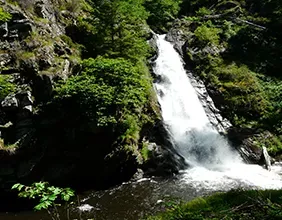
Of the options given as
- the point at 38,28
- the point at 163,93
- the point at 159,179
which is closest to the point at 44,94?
the point at 38,28

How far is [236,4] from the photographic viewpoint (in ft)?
98.2

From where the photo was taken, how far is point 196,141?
52.4 ft

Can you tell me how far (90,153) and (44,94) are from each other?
123 inches

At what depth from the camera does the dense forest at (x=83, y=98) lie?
1203 centimetres

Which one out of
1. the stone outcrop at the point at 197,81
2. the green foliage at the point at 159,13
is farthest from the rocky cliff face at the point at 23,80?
the green foliage at the point at 159,13

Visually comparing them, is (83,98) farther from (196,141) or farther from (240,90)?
(240,90)

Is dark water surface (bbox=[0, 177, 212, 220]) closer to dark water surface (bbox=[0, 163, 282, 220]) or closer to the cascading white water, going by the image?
dark water surface (bbox=[0, 163, 282, 220])

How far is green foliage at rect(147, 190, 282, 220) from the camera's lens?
4.04m

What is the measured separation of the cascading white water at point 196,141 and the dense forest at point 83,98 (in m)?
1.26

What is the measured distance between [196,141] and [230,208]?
1158 cm

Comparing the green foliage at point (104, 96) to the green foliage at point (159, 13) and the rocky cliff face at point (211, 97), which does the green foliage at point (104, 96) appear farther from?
the green foliage at point (159, 13)

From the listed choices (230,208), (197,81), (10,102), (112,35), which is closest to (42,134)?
(10,102)

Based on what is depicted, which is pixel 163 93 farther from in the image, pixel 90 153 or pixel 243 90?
pixel 90 153

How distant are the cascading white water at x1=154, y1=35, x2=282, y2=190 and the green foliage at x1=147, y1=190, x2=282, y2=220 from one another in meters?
6.88
